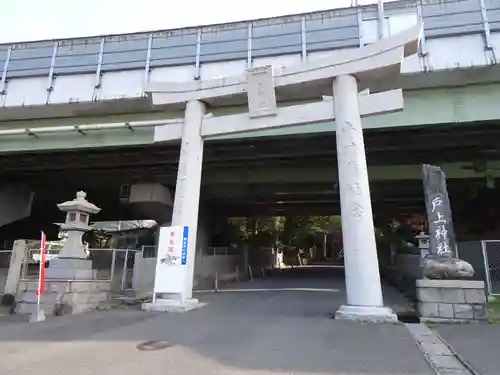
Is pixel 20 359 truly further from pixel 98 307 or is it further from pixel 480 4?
pixel 480 4

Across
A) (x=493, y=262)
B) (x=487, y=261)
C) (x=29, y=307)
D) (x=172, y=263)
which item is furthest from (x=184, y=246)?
(x=493, y=262)

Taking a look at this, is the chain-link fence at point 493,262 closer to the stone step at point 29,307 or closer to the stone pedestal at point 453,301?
the stone pedestal at point 453,301

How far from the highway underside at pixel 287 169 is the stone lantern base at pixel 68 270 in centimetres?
592

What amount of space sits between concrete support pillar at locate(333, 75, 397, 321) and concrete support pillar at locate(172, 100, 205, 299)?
161 inches

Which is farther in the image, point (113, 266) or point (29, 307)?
point (113, 266)

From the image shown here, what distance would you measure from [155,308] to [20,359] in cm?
488

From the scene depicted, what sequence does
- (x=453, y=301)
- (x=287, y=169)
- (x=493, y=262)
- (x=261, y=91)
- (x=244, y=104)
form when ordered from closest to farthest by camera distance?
1. (x=453, y=301)
2. (x=261, y=91)
3. (x=493, y=262)
4. (x=244, y=104)
5. (x=287, y=169)

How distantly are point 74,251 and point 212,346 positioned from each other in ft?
25.1

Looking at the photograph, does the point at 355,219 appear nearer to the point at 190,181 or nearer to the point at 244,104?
the point at 190,181

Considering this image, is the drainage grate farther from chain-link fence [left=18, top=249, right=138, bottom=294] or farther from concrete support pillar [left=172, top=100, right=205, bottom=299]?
chain-link fence [left=18, top=249, right=138, bottom=294]

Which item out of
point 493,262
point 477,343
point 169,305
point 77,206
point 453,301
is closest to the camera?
point 477,343

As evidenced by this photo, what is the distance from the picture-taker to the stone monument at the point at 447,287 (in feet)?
27.0

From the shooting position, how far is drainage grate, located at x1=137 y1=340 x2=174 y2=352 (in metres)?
5.76

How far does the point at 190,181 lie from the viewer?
1100cm
